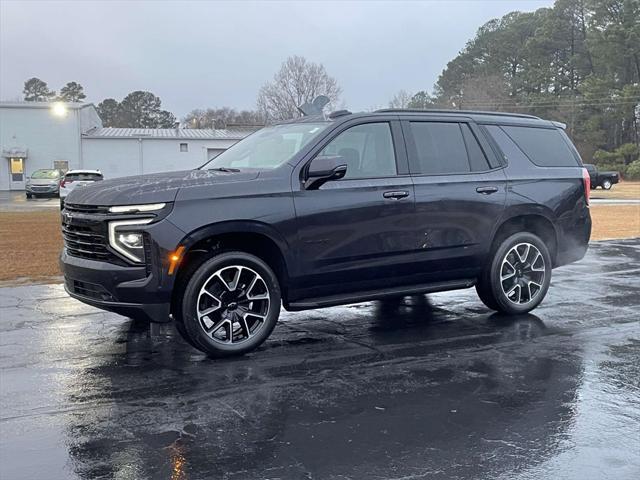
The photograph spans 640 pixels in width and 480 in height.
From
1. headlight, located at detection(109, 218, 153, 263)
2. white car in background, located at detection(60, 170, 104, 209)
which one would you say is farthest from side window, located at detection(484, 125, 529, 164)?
white car in background, located at detection(60, 170, 104, 209)

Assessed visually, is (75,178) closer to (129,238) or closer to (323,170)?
(129,238)

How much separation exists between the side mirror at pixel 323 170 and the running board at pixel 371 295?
982mm

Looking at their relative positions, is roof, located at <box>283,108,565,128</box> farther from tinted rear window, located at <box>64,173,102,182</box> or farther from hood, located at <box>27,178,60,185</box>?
hood, located at <box>27,178,60,185</box>

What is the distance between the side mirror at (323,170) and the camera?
18.1ft

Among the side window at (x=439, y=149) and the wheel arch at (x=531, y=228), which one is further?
the wheel arch at (x=531, y=228)

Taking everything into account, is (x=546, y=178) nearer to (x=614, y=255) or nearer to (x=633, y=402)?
(x=633, y=402)

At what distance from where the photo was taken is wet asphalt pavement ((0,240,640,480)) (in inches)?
141

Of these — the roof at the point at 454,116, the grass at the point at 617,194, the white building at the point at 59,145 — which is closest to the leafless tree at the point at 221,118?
the white building at the point at 59,145

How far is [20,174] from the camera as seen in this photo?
147 feet

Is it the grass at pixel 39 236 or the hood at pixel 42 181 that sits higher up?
the hood at pixel 42 181

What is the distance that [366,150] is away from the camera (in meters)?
6.12

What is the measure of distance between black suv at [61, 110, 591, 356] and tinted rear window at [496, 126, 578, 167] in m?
0.02

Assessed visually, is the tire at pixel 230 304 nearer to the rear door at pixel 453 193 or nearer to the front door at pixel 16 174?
the rear door at pixel 453 193

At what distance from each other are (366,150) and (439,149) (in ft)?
2.82
